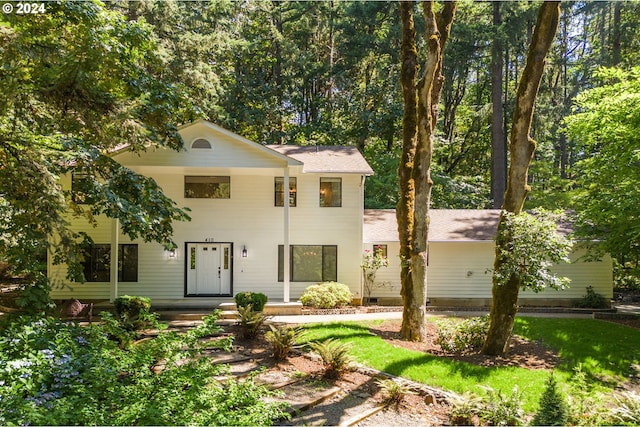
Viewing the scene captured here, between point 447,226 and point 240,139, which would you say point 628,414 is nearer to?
point 447,226

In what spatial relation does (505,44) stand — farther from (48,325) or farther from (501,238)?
(48,325)

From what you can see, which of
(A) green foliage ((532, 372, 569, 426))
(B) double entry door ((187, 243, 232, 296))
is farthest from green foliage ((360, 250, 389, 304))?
(A) green foliage ((532, 372, 569, 426))

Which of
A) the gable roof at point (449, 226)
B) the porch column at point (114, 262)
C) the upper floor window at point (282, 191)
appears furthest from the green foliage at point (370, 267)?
the porch column at point (114, 262)

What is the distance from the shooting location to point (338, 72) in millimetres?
26047

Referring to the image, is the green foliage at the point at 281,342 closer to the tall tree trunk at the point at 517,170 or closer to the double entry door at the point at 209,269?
the tall tree trunk at the point at 517,170

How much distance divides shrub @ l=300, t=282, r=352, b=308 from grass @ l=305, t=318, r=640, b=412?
7.70 feet

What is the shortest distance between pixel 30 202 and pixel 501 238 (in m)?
9.97

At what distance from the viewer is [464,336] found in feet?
34.0

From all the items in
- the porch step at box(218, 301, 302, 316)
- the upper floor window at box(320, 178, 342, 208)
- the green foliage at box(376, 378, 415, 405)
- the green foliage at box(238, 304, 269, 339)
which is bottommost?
the green foliage at box(376, 378, 415, 405)

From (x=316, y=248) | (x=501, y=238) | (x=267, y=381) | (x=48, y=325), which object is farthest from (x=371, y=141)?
(x=48, y=325)

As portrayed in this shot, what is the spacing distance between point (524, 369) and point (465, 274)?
8216 millimetres

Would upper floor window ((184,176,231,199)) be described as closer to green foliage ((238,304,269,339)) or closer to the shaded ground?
the shaded ground

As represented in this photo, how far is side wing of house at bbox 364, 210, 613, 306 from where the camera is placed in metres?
16.6

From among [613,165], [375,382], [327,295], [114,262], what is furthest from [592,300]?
[114,262]
